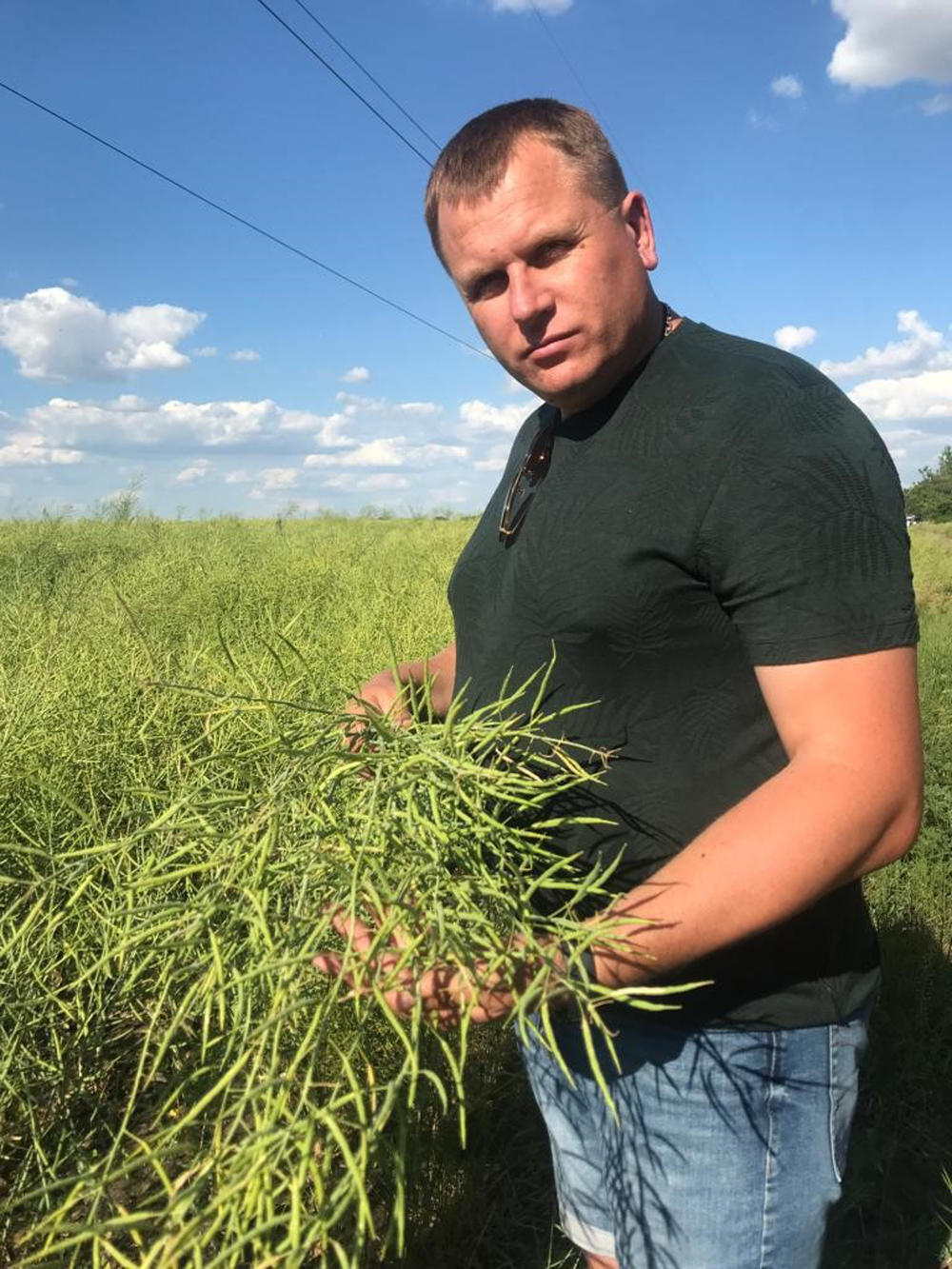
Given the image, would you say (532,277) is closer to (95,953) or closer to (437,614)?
(95,953)

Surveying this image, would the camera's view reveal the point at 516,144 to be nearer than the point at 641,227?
Yes

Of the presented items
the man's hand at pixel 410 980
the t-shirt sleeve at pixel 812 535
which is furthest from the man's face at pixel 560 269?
the man's hand at pixel 410 980

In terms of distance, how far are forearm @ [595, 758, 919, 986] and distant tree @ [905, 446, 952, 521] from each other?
182 feet

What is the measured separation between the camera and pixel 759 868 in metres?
0.86

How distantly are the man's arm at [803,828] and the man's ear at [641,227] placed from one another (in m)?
0.61

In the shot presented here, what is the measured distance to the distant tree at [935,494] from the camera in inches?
2023

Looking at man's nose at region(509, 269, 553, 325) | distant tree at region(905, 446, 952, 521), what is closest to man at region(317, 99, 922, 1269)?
man's nose at region(509, 269, 553, 325)

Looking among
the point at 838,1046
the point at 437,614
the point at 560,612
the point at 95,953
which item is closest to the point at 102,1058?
the point at 95,953

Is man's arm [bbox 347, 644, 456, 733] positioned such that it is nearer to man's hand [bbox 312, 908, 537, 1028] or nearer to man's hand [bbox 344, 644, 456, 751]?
man's hand [bbox 344, 644, 456, 751]

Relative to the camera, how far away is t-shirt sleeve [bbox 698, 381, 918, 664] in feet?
2.87

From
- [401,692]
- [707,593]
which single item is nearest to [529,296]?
[707,593]

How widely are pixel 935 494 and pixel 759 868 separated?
59.2m

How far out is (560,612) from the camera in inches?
42.5

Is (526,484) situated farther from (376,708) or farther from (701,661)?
(376,708)
